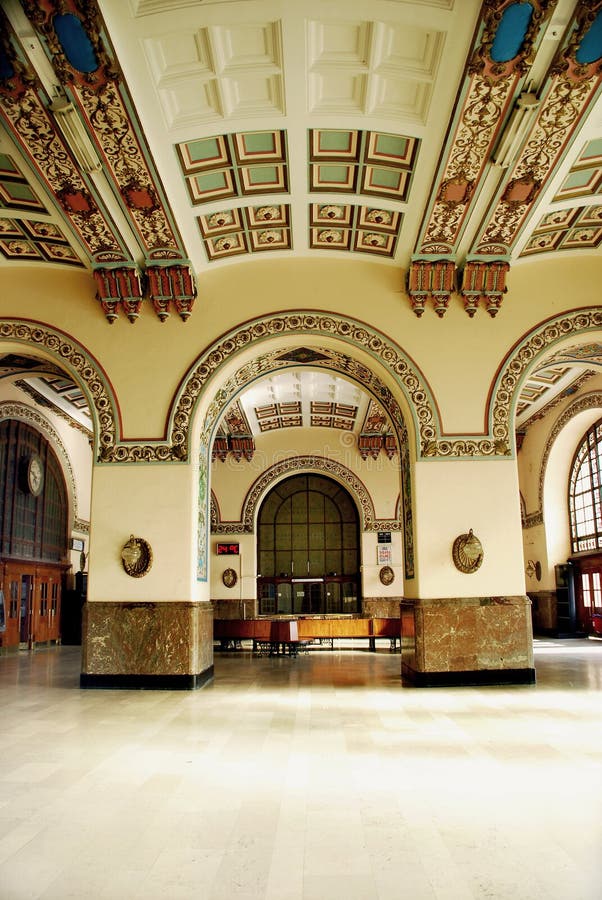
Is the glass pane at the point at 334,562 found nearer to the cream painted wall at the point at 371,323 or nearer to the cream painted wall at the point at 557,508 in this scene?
the cream painted wall at the point at 557,508

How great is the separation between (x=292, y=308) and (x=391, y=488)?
910 cm

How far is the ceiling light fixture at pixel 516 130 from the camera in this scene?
5.96 meters

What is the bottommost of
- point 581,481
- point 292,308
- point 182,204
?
point 581,481

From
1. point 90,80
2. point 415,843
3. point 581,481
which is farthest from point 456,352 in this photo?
point 581,481

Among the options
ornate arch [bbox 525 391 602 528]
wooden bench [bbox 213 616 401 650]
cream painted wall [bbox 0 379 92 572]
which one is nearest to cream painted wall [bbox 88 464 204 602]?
wooden bench [bbox 213 616 401 650]

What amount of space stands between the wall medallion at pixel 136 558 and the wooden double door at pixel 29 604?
5.17m

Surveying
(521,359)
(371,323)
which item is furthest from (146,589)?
(521,359)

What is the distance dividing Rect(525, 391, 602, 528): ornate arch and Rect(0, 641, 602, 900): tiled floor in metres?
8.06

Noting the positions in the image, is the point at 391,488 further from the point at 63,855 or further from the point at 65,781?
A: the point at 63,855

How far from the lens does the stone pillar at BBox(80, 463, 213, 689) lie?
27.6 feet

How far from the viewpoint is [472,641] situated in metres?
8.41

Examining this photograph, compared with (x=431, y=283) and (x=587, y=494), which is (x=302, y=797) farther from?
→ (x=587, y=494)

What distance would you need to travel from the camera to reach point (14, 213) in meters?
7.74

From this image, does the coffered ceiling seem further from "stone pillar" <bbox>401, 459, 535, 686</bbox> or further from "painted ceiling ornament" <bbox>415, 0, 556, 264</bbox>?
"stone pillar" <bbox>401, 459, 535, 686</bbox>
